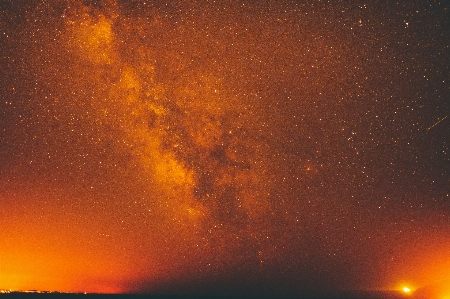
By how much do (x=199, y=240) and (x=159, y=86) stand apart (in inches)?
36.0

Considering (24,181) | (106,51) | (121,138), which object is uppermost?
(106,51)

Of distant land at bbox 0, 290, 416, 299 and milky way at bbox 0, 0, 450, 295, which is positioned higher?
milky way at bbox 0, 0, 450, 295

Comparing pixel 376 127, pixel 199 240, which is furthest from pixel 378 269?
pixel 199 240

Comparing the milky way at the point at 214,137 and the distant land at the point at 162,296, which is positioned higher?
the milky way at the point at 214,137

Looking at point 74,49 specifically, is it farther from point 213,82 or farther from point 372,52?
point 372,52

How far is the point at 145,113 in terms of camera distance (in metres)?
1.43

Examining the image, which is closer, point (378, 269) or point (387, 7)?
point (387, 7)

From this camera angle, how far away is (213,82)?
4.72 ft

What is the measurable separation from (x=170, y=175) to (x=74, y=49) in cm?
87

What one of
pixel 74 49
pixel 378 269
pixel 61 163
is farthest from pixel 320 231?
pixel 74 49

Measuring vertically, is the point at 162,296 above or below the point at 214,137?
below

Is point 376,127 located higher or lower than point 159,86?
lower


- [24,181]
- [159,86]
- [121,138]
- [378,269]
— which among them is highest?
[159,86]

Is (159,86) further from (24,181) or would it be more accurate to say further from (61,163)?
(24,181)
